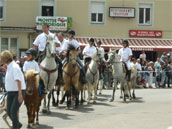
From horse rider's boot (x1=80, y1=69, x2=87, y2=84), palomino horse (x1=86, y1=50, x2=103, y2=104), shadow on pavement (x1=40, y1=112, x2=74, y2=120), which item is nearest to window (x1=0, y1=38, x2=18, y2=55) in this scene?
palomino horse (x1=86, y1=50, x2=103, y2=104)

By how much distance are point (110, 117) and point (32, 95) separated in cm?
307

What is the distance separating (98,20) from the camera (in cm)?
3447

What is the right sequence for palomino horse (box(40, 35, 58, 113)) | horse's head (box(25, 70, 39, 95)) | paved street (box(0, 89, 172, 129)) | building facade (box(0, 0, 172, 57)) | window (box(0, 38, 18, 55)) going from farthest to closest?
window (box(0, 38, 18, 55))
building facade (box(0, 0, 172, 57))
palomino horse (box(40, 35, 58, 113))
paved street (box(0, 89, 172, 129))
horse's head (box(25, 70, 39, 95))

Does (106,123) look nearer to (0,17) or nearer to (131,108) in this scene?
(131,108)

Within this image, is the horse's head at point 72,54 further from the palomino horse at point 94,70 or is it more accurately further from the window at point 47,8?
the window at point 47,8

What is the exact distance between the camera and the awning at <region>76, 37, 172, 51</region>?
31.8 metres

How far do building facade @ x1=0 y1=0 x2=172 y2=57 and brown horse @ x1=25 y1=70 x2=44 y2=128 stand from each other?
2146 cm

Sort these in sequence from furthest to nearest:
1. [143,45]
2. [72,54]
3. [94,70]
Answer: [143,45] → [94,70] → [72,54]

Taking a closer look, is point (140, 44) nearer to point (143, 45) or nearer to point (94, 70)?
point (143, 45)

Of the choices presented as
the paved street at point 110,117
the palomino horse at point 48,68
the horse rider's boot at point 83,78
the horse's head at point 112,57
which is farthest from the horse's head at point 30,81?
the horse's head at point 112,57

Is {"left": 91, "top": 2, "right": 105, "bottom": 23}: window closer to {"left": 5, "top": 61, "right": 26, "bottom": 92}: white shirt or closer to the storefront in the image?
the storefront

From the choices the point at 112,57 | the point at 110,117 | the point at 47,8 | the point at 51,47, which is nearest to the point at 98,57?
the point at 112,57

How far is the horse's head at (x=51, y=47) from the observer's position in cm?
1201

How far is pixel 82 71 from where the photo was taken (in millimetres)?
14656
